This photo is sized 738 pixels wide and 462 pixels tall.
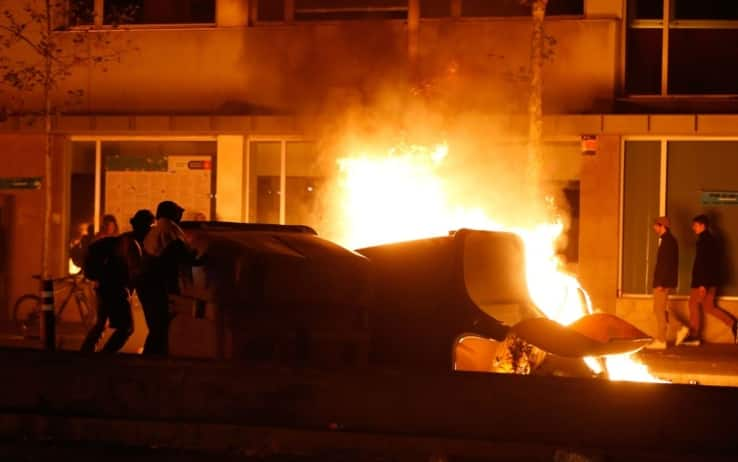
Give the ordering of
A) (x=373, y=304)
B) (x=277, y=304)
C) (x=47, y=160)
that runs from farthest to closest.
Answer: (x=47, y=160), (x=373, y=304), (x=277, y=304)

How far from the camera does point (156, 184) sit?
619 inches

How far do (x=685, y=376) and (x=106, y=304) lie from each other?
244 inches

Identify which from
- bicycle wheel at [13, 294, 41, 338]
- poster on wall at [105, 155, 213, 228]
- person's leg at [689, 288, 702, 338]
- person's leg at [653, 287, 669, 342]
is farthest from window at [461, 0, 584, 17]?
bicycle wheel at [13, 294, 41, 338]

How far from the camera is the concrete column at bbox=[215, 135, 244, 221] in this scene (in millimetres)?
15273

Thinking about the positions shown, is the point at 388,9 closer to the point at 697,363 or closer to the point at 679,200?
the point at 679,200

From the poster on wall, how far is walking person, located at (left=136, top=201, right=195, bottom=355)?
22.5ft

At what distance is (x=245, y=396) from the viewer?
7.02m

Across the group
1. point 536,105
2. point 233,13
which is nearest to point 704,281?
point 536,105

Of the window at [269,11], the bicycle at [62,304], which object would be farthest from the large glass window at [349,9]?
the bicycle at [62,304]

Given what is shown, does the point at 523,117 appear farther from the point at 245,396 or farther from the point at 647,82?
the point at 245,396

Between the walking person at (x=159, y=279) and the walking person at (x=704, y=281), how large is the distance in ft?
24.6

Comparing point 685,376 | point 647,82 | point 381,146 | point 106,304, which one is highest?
point 647,82

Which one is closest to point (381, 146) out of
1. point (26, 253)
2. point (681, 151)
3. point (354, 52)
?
point (354, 52)

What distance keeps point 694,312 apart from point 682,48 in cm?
381
